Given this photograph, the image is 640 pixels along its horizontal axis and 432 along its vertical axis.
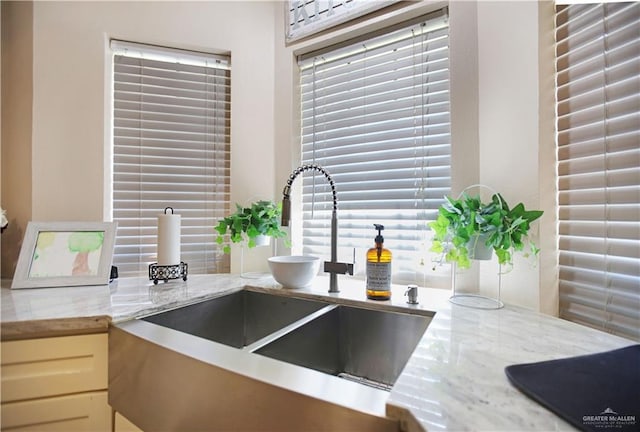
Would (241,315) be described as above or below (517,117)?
Result: below

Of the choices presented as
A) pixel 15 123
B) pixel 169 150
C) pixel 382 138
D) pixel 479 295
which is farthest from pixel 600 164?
pixel 15 123

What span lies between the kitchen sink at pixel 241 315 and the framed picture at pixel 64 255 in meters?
0.46

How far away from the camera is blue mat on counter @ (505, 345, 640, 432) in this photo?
42 cm

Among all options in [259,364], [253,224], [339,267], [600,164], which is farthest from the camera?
[253,224]

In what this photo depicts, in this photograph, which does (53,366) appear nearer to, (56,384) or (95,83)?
(56,384)

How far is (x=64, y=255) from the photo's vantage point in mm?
1204

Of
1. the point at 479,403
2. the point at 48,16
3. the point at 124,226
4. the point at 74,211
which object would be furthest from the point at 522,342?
the point at 48,16

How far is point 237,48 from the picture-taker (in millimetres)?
1588

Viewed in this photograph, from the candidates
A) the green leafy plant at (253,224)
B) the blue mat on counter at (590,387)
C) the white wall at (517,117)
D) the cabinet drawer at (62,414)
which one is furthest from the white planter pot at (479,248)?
the cabinet drawer at (62,414)

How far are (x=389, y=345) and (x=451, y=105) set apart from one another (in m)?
0.96

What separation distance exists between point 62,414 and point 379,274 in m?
1.03

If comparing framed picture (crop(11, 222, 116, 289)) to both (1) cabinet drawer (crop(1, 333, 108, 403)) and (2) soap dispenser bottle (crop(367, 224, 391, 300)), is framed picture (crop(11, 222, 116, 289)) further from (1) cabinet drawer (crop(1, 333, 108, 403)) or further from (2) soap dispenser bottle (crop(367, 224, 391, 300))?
(2) soap dispenser bottle (crop(367, 224, 391, 300))

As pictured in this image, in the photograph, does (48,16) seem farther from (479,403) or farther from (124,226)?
(479,403)

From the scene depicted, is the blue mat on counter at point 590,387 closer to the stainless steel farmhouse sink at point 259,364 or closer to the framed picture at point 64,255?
the stainless steel farmhouse sink at point 259,364
